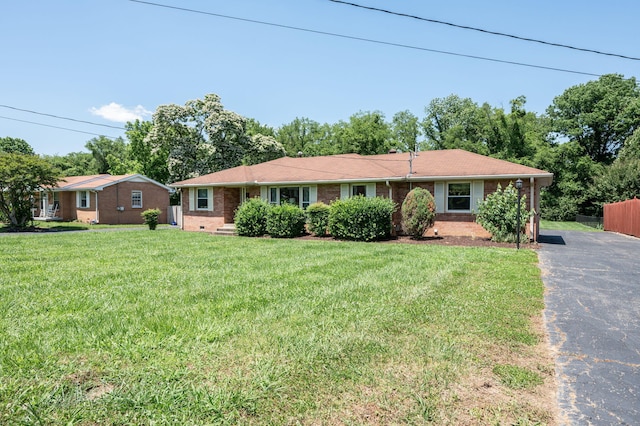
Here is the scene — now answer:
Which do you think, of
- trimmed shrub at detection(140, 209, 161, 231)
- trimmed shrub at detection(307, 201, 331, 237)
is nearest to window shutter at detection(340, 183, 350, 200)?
trimmed shrub at detection(307, 201, 331, 237)

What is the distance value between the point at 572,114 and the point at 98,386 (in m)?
47.1

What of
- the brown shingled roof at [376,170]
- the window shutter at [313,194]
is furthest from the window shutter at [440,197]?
the window shutter at [313,194]

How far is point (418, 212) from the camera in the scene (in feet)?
48.6

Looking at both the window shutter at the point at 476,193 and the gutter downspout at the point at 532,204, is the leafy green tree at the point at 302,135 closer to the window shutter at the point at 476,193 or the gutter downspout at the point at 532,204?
the window shutter at the point at 476,193

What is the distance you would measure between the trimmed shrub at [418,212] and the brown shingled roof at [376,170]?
1.60 meters

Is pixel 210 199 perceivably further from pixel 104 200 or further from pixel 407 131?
pixel 407 131

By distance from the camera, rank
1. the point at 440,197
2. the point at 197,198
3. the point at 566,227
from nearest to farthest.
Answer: the point at 440,197 < the point at 197,198 < the point at 566,227

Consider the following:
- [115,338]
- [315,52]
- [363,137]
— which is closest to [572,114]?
[363,137]

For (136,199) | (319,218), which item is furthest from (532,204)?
(136,199)

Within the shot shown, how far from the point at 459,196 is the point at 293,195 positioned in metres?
8.11

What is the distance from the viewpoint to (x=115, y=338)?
4.01 metres

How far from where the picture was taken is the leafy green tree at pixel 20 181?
67.8 feet

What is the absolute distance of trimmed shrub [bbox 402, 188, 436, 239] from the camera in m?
14.8

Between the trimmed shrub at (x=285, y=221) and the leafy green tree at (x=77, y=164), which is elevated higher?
the leafy green tree at (x=77, y=164)
